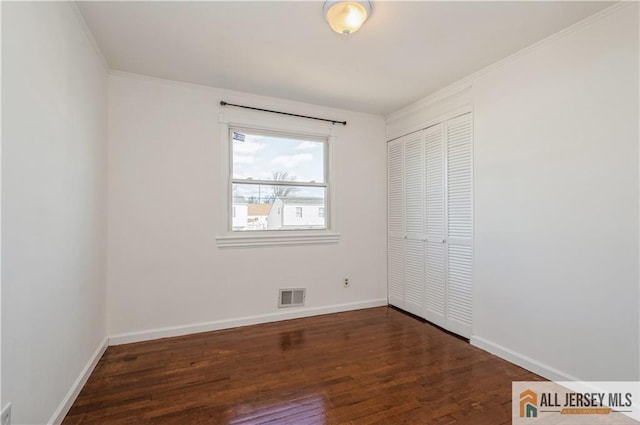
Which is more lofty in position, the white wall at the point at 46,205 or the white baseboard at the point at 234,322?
the white wall at the point at 46,205

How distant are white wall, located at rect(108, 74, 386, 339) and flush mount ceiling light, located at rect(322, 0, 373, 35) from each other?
1.62m

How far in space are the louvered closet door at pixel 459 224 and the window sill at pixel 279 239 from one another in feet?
4.41

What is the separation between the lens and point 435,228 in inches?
129

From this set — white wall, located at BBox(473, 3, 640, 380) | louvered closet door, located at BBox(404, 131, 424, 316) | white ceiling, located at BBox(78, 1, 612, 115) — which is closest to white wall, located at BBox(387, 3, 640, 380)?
white wall, located at BBox(473, 3, 640, 380)

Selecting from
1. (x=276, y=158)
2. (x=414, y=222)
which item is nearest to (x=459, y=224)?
(x=414, y=222)

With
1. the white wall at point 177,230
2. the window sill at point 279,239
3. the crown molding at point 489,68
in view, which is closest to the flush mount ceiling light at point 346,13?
the crown molding at point 489,68

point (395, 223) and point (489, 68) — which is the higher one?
point (489, 68)

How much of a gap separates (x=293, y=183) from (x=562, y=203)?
2516 millimetres

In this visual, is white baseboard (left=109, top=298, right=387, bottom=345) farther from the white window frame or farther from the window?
the window

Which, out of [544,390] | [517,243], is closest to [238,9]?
[517,243]

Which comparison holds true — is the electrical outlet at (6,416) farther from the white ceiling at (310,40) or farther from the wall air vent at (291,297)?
the wall air vent at (291,297)

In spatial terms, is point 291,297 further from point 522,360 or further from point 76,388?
point 522,360

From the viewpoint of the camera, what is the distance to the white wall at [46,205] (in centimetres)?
128

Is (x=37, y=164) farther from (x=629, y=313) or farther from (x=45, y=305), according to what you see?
(x=629, y=313)
